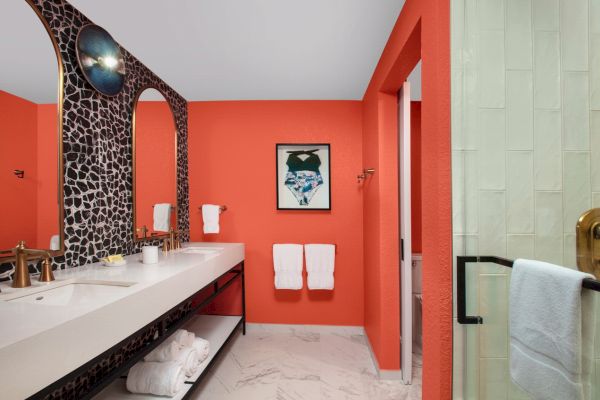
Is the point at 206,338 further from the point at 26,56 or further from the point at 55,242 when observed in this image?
the point at 26,56

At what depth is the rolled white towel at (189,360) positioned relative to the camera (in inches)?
62.6

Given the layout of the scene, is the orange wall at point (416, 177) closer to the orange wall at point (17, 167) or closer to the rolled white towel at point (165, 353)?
the rolled white towel at point (165, 353)

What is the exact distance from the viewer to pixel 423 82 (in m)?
1.18

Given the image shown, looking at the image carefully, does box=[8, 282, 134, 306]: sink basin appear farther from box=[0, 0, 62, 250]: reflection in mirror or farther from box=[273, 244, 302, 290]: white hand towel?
box=[273, 244, 302, 290]: white hand towel

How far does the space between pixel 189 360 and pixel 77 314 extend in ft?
3.24

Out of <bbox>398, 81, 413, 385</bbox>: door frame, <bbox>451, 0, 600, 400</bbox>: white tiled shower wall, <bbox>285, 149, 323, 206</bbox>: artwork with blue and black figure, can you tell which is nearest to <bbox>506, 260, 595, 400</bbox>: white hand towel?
<bbox>451, 0, 600, 400</bbox>: white tiled shower wall

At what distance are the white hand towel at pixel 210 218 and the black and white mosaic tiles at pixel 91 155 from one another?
707 mm

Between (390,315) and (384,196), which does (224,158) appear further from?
(390,315)

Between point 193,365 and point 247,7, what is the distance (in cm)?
214

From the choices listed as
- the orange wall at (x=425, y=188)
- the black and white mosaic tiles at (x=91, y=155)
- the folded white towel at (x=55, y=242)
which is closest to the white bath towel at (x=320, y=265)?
the orange wall at (x=425, y=188)

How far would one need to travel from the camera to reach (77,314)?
874mm

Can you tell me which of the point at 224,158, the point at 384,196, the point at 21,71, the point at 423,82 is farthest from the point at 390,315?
the point at 21,71

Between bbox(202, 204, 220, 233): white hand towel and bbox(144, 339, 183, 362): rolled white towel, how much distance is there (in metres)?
1.12

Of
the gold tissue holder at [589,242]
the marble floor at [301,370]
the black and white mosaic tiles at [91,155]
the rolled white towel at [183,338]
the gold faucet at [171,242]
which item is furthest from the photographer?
the gold faucet at [171,242]
